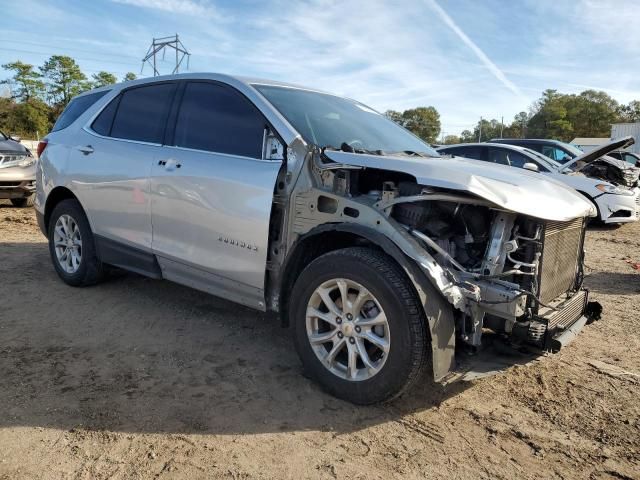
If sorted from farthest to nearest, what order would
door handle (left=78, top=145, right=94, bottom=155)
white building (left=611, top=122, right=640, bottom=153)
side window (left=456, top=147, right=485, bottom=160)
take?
white building (left=611, top=122, right=640, bottom=153) < side window (left=456, top=147, right=485, bottom=160) < door handle (left=78, top=145, right=94, bottom=155)

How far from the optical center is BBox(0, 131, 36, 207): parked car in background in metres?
8.93

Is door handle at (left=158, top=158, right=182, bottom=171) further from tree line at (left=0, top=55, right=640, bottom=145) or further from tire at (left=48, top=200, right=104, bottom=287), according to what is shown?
tree line at (left=0, top=55, right=640, bottom=145)

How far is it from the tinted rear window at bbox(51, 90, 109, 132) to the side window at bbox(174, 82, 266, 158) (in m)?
1.41

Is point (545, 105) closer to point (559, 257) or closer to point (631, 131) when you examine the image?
point (631, 131)

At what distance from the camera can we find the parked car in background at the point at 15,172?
29.3ft

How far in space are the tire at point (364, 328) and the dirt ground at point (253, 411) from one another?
15cm

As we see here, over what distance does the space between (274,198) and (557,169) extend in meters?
8.34

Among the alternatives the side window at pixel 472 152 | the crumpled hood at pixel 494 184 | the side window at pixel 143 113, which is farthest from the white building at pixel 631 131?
the side window at pixel 143 113

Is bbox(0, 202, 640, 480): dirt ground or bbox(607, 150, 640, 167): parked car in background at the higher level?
bbox(607, 150, 640, 167): parked car in background

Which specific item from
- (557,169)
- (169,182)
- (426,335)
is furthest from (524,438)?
(557,169)

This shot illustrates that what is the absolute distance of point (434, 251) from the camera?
2.80 meters

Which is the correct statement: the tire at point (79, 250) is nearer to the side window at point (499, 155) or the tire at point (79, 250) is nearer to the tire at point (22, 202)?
the tire at point (22, 202)

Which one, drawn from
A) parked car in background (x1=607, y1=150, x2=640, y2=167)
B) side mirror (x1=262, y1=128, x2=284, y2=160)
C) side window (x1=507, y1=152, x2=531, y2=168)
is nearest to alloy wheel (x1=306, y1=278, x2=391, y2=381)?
side mirror (x1=262, y1=128, x2=284, y2=160)

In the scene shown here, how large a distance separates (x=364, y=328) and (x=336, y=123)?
5.52 feet
